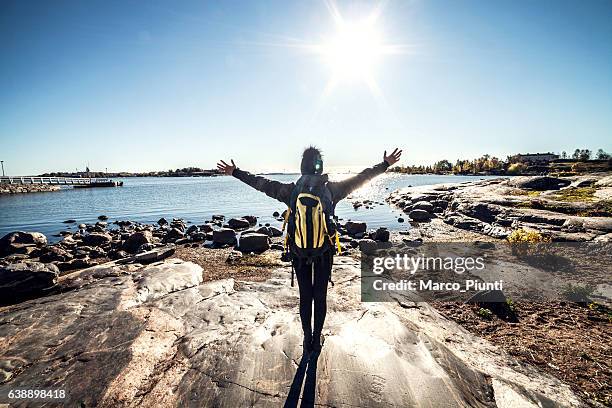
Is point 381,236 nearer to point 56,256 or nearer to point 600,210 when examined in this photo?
point 600,210

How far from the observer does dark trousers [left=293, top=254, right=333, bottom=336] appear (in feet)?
15.4

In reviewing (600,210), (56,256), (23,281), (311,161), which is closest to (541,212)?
(600,210)

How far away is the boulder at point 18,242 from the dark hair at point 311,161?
21.0 metres

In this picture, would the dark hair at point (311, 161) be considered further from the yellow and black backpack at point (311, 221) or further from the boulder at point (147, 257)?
the boulder at point (147, 257)

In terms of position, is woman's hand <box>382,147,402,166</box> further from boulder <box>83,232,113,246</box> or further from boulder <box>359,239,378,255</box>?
boulder <box>83,232,113,246</box>

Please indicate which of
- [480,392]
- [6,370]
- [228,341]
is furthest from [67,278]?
[480,392]

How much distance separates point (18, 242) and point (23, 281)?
1392 centimetres

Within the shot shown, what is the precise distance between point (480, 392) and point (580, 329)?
4.59 m

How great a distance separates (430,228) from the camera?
22.2m

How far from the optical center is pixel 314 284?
15.7ft

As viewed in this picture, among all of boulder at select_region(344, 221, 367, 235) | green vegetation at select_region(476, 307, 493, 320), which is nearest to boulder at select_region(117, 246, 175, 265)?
green vegetation at select_region(476, 307, 493, 320)

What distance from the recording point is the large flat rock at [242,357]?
4000mm

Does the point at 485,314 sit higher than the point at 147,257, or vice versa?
the point at 147,257

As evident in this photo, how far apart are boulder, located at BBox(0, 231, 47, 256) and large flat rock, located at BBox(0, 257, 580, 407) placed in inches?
600
